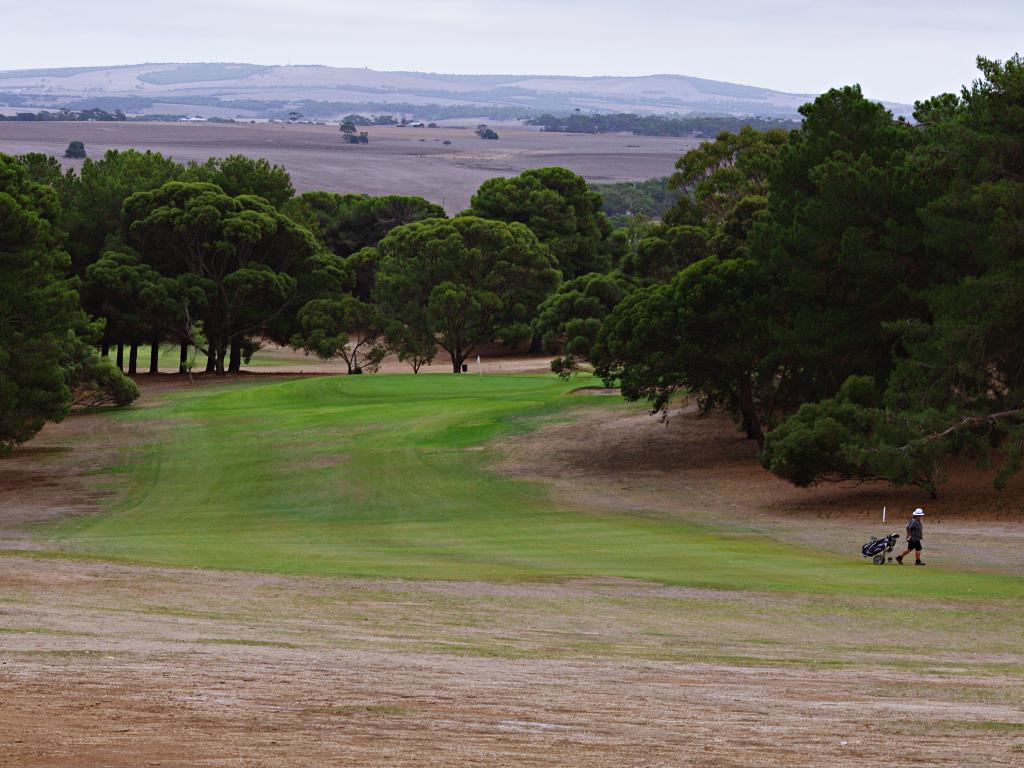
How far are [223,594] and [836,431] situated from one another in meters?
22.6

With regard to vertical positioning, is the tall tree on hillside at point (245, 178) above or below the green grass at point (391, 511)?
above

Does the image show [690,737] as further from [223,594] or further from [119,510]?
[119,510]

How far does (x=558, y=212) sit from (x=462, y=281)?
21.3 m

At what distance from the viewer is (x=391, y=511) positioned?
4000 centimetres

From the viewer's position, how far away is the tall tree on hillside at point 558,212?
365ft

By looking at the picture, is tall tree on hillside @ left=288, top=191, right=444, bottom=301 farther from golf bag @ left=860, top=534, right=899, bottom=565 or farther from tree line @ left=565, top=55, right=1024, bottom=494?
golf bag @ left=860, top=534, right=899, bottom=565

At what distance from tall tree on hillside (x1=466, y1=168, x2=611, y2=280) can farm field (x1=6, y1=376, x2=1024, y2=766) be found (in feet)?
202

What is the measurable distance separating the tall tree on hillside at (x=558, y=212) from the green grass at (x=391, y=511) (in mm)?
40397

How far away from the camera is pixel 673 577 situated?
25.5 meters

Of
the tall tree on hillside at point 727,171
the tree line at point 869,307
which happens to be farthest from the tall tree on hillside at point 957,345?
the tall tree on hillside at point 727,171

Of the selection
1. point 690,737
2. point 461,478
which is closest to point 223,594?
point 690,737

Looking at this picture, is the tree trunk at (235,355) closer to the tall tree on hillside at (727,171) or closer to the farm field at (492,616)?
the tall tree on hillside at (727,171)

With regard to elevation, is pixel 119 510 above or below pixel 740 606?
below

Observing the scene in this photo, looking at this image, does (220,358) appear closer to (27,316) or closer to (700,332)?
(27,316)
